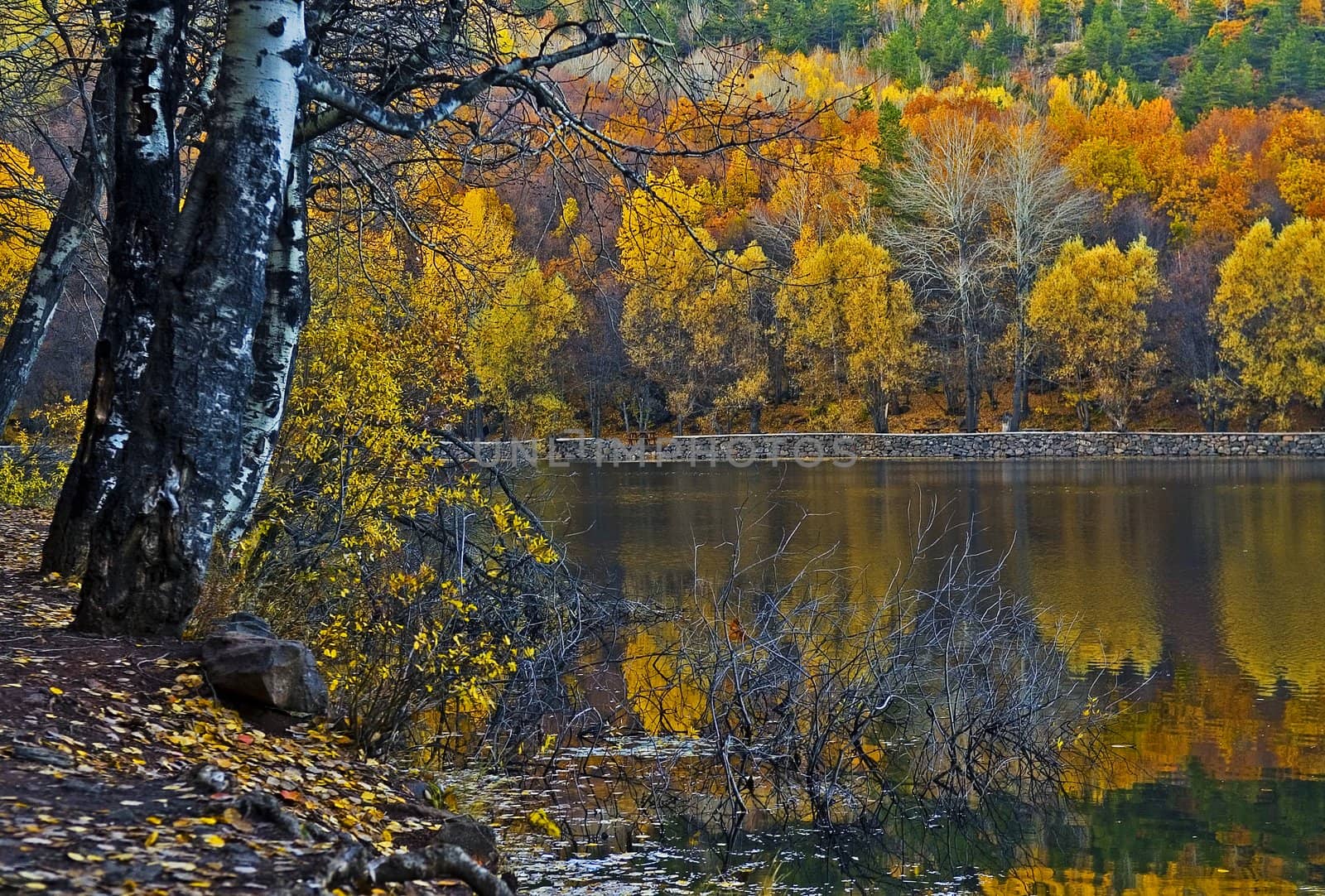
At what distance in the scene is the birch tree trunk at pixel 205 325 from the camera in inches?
254

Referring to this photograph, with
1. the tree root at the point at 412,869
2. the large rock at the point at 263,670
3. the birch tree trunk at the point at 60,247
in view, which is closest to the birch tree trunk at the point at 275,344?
the large rock at the point at 263,670

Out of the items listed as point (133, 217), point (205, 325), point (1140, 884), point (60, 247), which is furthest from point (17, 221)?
point (1140, 884)

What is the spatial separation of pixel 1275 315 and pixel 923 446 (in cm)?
1377

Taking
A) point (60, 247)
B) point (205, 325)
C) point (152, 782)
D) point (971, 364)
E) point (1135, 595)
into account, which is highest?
point (971, 364)

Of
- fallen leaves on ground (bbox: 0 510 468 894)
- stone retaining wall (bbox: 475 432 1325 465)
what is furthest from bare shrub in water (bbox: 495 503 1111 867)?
stone retaining wall (bbox: 475 432 1325 465)

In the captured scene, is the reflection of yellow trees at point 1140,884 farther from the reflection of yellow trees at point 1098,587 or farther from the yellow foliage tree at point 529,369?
the yellow foliage tree at point 529,369

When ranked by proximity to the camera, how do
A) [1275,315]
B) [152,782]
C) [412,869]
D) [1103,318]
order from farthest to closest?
[1103,318]
[1275,315]
[152,782]
[412,869]

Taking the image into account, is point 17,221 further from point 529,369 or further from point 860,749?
point 529,369

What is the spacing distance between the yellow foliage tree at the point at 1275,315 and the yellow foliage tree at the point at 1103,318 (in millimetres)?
2804

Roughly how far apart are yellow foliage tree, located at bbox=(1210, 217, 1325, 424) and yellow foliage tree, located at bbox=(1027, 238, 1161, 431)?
280cm

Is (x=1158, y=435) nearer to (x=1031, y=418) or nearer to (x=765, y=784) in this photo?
(x=1031, y=418)

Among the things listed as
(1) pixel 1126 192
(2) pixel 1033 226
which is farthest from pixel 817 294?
(1) pixel 1126 192

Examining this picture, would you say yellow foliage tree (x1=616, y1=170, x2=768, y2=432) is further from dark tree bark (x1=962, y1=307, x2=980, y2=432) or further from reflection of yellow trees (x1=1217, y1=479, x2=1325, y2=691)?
reflection of yellow trees (x1=1217, y1=479, x2=1325, y2=691)

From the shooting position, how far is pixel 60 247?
1026 cm
